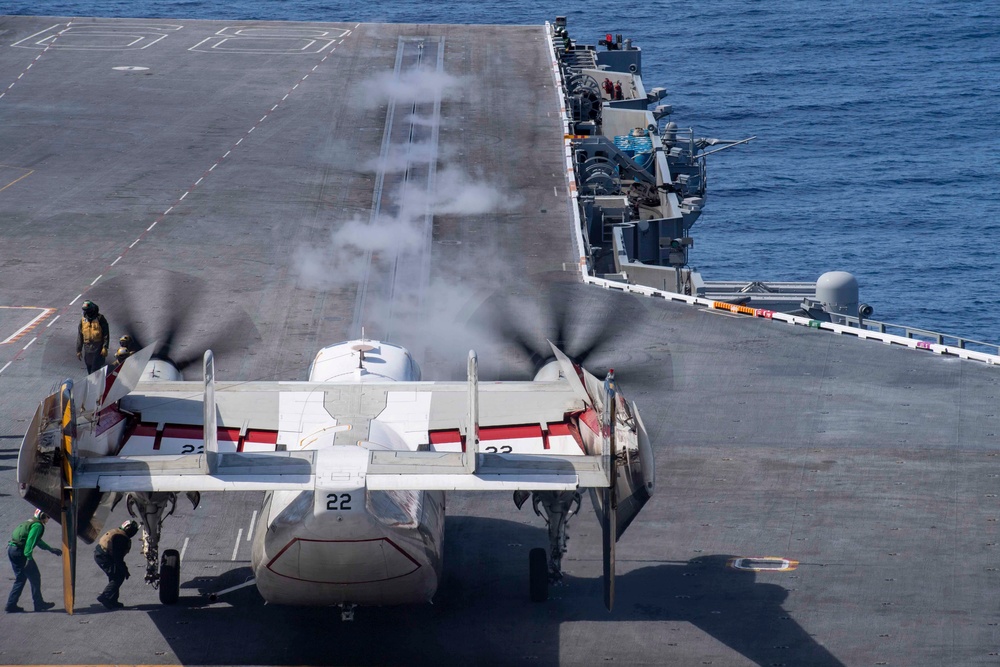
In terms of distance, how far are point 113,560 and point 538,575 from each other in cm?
832

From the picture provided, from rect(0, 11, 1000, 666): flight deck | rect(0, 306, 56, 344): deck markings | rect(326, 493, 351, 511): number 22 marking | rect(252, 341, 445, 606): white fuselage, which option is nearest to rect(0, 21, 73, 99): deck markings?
rect(0, 11, 1000, 666): flight deck

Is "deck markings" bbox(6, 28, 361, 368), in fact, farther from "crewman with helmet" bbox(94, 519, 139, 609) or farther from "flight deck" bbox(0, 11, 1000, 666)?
"crewman with helmet" bbox(94, 519, 139, 609)

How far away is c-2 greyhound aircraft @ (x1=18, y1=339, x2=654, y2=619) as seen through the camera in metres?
18.6

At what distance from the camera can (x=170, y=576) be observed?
23.4 metres

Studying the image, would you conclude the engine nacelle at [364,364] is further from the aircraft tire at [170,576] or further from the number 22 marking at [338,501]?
the number 22 marking at [338,501]

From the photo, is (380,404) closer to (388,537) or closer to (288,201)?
(388,537)

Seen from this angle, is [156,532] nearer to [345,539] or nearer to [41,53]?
[345,539]

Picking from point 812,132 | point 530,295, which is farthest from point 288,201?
point 812,132

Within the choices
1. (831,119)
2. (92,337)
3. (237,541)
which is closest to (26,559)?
(237,541)

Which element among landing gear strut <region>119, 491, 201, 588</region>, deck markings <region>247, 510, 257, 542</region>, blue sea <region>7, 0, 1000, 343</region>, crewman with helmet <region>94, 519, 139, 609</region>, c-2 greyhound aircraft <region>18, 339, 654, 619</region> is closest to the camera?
c-2 greyhound aircraft <region>18, 339, 654, 619</region>

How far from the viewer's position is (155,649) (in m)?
22.0

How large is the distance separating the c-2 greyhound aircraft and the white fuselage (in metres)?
0.03

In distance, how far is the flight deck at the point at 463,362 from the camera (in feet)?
75.6

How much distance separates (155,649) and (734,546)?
12.5 meters
